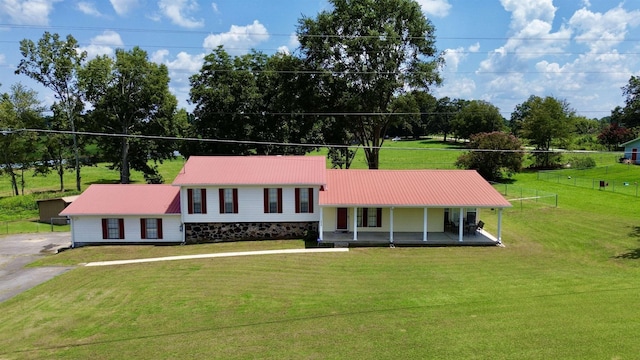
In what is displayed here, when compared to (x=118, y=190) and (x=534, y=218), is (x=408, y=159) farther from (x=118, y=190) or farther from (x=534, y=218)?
(x=118, y=190)

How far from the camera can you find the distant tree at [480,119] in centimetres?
8075

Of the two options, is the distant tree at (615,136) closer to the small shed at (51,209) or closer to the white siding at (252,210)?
the white siding at (252,210)

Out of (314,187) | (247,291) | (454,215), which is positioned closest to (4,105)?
(314,187)

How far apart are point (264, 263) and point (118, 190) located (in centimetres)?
1340

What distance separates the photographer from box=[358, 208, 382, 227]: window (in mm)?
25641

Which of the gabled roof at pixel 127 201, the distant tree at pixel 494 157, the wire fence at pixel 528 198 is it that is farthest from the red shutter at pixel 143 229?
the distant tree at pixel 494 157

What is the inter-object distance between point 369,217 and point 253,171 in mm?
7679

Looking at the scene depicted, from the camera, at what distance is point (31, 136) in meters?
46.1

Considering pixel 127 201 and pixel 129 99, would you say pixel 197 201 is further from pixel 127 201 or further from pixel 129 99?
pixel 129 99

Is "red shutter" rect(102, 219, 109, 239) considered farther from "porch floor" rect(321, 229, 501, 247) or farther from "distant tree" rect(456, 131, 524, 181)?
"distant tree" rect(456, 131, 524, 181)

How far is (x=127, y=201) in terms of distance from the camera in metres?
26.8

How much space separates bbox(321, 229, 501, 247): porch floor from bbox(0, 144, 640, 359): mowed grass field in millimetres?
942

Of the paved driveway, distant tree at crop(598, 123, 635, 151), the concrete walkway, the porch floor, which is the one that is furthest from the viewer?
distant tree at crop(598, 123, 635, 151)

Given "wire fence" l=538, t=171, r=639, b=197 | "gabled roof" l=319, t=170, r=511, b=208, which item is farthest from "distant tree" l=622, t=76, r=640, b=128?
"gabled roof" l=319, t=170, r=511, b=208
